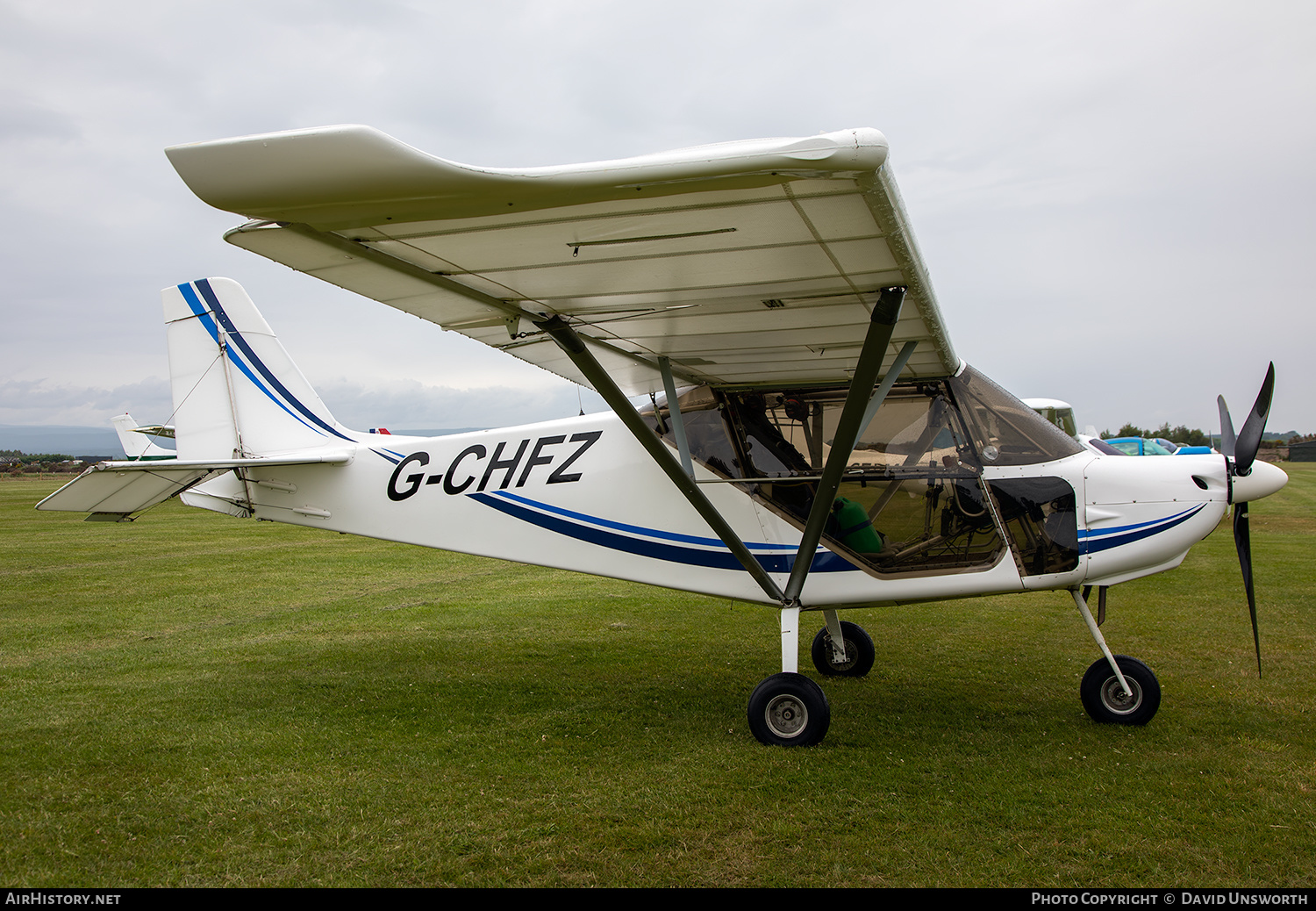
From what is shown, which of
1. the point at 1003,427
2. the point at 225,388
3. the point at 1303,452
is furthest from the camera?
the point at 1303,452

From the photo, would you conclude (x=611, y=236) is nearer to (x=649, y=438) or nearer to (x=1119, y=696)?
(x=649, y=438)

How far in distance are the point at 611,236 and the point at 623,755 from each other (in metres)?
2.97

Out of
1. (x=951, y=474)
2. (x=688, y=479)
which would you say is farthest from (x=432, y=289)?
(x=951, y=474)

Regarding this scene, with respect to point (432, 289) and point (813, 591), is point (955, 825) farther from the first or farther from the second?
point (432, 289)

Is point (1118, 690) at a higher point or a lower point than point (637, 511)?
lower

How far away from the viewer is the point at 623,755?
456cm

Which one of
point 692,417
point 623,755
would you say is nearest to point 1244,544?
point 692,417

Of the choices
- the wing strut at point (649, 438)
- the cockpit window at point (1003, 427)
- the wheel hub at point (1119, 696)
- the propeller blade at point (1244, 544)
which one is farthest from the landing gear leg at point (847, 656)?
the propeller blade at point (1244, 544)

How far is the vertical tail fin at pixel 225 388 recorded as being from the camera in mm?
6621

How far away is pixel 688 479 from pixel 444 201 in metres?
2.55

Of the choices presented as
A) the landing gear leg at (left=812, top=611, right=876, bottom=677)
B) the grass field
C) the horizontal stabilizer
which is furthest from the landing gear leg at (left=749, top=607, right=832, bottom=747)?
the horizontal stabilizer

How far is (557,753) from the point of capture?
4.58m

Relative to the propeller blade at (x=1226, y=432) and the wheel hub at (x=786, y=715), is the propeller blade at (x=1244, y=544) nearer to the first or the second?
the propeller blade at (x=1226, y=432)

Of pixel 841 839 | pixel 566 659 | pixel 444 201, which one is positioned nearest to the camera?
pixel 444 201
